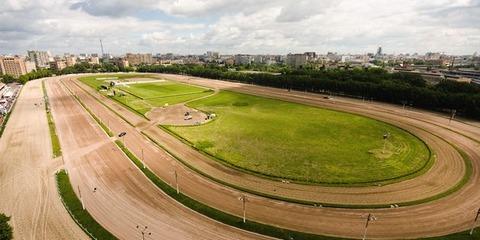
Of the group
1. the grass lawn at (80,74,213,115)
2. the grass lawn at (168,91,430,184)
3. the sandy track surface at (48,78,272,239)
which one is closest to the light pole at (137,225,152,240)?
the sandy track surface at (48,78,272,239)

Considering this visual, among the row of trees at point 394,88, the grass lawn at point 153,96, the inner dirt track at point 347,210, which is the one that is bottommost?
the inner dirt track at point 347,210

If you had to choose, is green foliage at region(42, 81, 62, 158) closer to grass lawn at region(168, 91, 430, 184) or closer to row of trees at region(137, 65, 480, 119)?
grass lawn at region(168, 91, 430, 184)

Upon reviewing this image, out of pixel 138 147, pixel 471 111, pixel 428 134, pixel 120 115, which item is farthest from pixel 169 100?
pixel 471 111

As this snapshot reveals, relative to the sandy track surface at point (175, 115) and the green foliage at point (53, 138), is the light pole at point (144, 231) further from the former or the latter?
the sandy track surface at point (175, 115)

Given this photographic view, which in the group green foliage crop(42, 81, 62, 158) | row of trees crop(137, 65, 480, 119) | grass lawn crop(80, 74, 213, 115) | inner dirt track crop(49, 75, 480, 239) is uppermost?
row of trees crop(137, 65, 480, 119)

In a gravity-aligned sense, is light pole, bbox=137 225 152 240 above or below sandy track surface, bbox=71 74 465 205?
below

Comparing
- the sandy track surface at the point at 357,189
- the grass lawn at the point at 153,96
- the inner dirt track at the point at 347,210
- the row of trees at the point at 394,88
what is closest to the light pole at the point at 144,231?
the inner dirt track at the point at 347,210
